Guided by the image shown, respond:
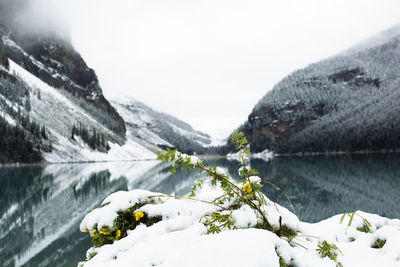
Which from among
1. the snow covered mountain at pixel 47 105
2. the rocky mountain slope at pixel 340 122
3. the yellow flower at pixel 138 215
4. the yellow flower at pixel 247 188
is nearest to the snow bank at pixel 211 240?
the yellow flower at pixel 138 215

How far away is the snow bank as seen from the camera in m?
1.78

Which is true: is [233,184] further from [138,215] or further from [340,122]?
[340,122]

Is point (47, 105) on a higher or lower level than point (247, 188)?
lower

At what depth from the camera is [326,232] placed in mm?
3666

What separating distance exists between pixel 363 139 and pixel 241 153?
127 metres

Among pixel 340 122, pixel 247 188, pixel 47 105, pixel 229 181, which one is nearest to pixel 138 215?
pixel 229 181

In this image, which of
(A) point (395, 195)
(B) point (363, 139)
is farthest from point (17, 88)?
(B) point (363, 139)

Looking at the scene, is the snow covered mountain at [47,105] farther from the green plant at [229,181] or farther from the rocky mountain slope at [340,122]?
the green plant at [229,181]

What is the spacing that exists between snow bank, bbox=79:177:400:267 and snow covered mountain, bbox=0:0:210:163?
4011 inches

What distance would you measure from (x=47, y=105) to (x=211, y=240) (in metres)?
149

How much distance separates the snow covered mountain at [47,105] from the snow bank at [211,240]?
334 ft

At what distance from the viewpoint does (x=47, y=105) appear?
424ft

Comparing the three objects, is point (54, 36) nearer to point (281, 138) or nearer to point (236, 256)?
point (281, 138)

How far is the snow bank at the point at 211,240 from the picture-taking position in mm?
1783
